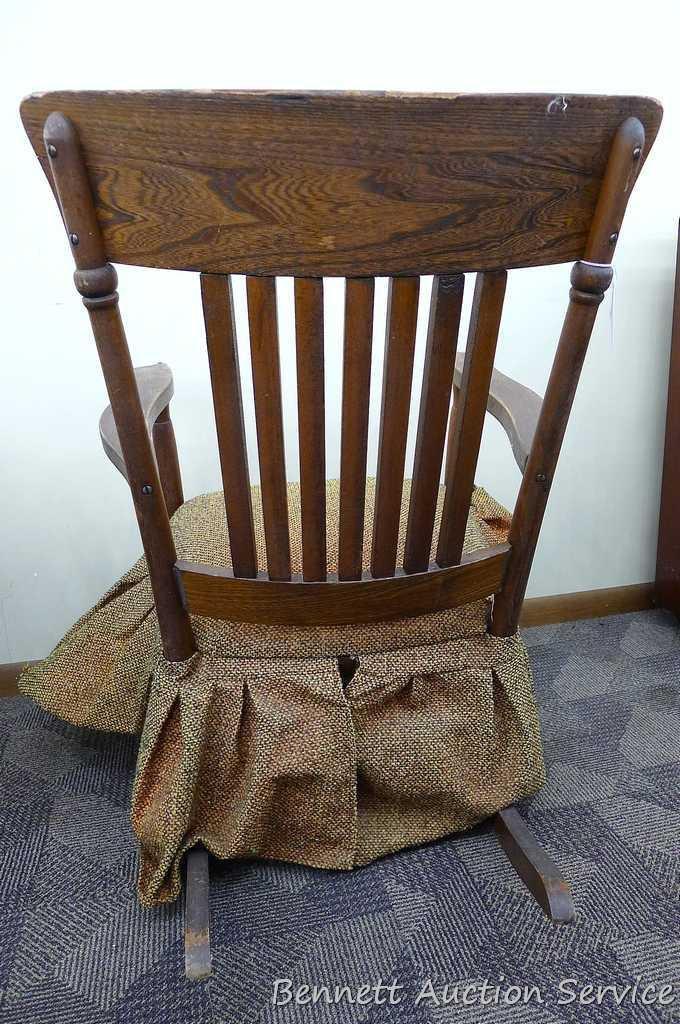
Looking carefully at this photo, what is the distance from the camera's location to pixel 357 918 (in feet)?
3.41

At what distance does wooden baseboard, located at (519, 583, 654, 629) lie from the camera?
1.77 m

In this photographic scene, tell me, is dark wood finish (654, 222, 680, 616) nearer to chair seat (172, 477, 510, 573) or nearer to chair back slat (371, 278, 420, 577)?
chair seat (172, 477, 510, 573)

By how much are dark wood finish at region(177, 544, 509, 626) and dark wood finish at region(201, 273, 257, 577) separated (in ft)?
0.10

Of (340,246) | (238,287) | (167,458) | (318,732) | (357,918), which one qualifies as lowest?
(357,918)

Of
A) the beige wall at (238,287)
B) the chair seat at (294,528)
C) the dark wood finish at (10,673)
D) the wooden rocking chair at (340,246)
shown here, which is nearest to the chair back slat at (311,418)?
the wooden rocking chair at (340,246)

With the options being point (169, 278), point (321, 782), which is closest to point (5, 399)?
point (169, 278)

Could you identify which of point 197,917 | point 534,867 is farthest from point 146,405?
point 534,867

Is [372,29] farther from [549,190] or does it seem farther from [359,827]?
[359,827]

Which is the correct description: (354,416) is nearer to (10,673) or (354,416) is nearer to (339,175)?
(339,175)

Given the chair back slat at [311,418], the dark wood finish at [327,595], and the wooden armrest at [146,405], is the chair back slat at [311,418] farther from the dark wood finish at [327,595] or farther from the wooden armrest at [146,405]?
the wooden armrest at [146,405]

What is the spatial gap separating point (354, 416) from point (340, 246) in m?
0.16

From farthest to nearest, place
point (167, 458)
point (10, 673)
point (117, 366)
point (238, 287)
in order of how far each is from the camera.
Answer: point (10, 673), point (238, 287), point (167, 458), point (117, 366)

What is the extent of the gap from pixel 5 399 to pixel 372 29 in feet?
2.89

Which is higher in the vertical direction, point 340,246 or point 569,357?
point 340,246
